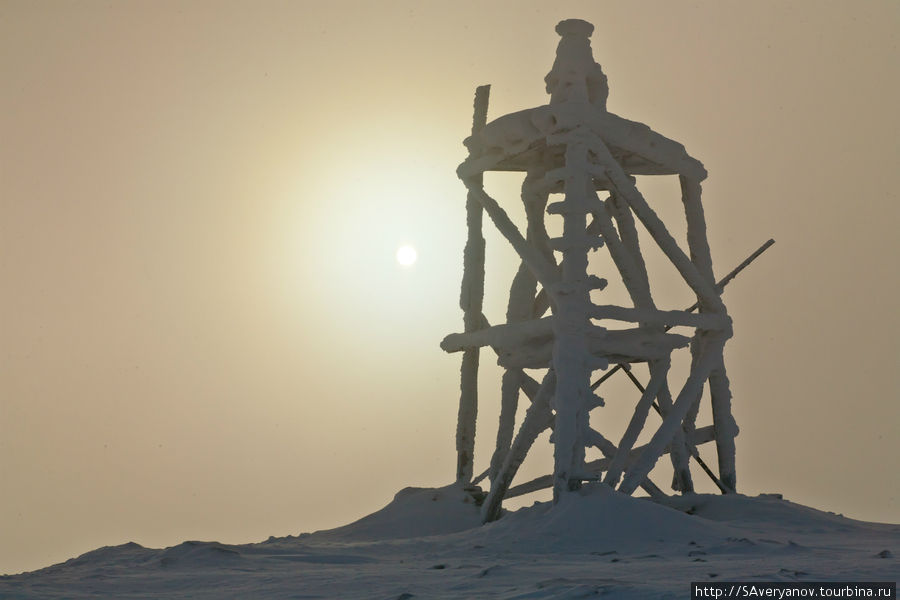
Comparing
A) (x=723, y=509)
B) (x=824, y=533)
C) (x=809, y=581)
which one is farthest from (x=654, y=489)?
(x=809, y=581)

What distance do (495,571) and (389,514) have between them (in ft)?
24.9

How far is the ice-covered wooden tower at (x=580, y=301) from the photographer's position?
59.2 ft

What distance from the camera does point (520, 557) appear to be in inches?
599

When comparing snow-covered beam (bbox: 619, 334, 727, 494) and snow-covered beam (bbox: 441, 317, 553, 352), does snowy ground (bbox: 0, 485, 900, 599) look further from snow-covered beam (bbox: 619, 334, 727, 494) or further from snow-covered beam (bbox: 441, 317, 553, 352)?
snow-covered beam (bbox: 441, 317, 553, 352)

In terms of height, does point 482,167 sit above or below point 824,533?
above

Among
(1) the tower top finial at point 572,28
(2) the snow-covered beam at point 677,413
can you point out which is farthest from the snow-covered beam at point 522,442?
(1) the tower top finial at point 572,28

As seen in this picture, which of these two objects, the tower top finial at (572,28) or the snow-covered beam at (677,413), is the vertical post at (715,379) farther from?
the tower top finial at (572,28)

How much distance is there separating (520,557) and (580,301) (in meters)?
4.10

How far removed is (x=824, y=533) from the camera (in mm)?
18156

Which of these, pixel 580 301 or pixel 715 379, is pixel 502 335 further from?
pixel 715 379

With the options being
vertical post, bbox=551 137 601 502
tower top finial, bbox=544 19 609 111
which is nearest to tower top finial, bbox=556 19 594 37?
tower top finial, bbox=544 19 609 111

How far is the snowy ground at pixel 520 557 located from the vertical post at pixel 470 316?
4.12 feet

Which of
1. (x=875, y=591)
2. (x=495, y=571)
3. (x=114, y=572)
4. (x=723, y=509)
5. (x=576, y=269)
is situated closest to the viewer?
(x=875, y=591)

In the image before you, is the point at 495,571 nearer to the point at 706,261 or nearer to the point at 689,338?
the point at 689,338
